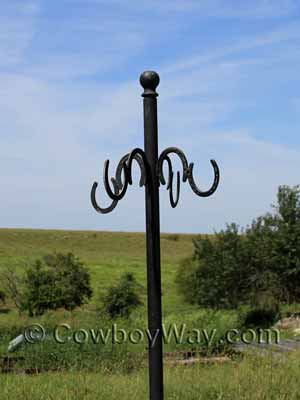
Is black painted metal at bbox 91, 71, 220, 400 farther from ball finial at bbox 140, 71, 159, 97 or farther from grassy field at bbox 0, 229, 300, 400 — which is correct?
grassy field at bbox 0, 229, 300, 400

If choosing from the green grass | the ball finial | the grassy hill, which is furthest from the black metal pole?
the grassy hill

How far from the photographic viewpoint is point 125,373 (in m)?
7.65

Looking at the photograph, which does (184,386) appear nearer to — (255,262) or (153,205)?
(153,205)

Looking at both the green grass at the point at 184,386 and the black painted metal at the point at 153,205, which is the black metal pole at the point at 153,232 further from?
the green grass at the point at 184,386

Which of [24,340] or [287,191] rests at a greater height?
[287,191]

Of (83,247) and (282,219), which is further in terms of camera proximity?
(83,247)

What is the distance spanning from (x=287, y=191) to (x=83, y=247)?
32383 millimetres

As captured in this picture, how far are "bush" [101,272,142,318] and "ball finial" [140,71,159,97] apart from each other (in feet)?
52.1

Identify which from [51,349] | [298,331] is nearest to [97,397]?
[51,349]

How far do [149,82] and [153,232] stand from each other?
2.54 feet

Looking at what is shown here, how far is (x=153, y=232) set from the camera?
3744mm

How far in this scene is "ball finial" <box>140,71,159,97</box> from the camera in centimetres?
374

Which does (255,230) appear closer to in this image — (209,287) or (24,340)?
(209,287)

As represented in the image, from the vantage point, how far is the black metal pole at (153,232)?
3734 millimetres
